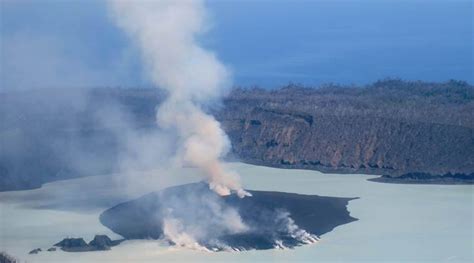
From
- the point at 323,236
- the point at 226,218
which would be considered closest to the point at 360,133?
the point at 226,218

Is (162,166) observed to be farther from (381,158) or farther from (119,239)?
(119,239)

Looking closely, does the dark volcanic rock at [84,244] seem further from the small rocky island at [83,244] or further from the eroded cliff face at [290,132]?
the eroded cliff face at [290,132]

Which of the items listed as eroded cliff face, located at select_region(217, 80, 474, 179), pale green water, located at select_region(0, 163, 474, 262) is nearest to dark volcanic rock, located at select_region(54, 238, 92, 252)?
pale green water, located at select_region(0, 163, 474, 262)

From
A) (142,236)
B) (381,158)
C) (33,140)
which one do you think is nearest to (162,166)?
(33,140)

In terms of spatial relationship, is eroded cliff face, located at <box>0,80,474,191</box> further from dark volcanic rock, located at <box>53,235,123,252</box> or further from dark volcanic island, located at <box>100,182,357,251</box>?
dark volcanic rock, located at <box>53,235,123,252</box>

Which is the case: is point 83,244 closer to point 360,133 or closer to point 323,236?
point 323,236
